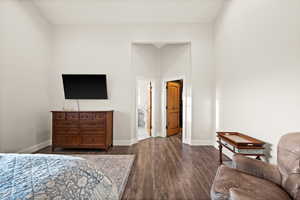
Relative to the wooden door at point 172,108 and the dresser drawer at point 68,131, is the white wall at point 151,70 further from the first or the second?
the dresser drawer at point 68,131

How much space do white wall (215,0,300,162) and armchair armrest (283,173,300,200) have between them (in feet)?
2.45

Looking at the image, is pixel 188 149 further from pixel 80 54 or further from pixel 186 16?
pixel 80 54

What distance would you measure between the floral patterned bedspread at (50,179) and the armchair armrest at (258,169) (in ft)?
4.17

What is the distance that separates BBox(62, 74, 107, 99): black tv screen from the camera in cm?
418

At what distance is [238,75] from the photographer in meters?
3.10

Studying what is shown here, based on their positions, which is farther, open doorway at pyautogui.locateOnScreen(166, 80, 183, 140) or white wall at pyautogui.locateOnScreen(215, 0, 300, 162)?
open doorway at pyautogui.locateOnScreen(166, 80, 183, 140)

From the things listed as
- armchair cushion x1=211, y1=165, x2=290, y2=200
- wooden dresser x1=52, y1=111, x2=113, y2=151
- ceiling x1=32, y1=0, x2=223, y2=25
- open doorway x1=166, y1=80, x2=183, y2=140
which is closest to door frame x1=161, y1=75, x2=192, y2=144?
open doorway x1=166, y1=80, x2=183, y2=140

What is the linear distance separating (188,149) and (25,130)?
12.1 feet

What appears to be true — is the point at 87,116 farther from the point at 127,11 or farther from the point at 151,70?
the point at 127,11

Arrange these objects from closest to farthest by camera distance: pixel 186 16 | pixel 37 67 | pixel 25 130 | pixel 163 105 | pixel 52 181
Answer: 1. pixel 52 181
2. pixel 25 130
3. pixel 37 67
4. pixel 186 16
5. pixel 163 105

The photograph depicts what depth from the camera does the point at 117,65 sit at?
4.42 metres

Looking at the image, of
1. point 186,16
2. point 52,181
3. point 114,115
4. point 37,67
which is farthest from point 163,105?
point 52,181

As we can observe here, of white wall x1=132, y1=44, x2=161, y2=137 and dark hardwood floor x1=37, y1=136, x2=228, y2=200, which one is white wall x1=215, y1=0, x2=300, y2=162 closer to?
dark hardwood floor x1=37, y1=136, x2=228, y2=200

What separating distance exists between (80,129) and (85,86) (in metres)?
1.11
